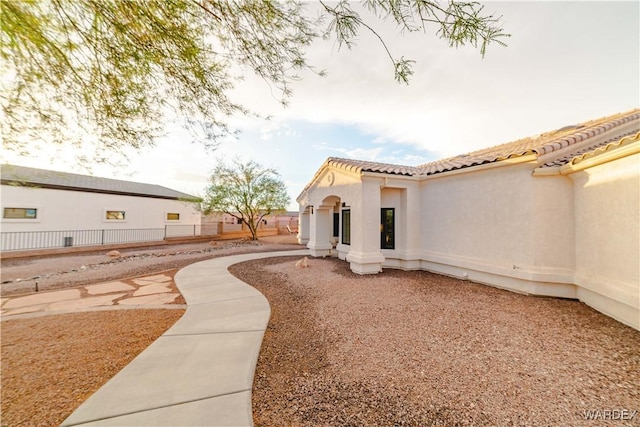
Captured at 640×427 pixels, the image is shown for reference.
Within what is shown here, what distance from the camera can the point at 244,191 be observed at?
2059cm

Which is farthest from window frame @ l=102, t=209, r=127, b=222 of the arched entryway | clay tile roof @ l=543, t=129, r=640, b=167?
clay tile roof @ l=543, t=129, r=640, b=167

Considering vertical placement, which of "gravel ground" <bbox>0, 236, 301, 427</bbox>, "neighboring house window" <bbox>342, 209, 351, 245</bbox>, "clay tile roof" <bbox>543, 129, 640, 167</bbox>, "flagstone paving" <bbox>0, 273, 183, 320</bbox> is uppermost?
"clay tile roof" <bbox>543, 129, 640, 167</bbox>

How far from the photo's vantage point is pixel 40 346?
366cm

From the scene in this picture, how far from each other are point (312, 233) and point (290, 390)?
34.4ft

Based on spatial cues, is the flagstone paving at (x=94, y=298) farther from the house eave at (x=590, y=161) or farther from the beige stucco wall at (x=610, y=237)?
the house eave at (x=590, y=161)

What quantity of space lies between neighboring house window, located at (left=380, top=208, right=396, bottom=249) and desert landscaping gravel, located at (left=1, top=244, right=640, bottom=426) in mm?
4015

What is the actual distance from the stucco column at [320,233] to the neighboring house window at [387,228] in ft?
12.0

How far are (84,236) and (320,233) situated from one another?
17309mm

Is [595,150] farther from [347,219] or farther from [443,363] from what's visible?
[347,219]

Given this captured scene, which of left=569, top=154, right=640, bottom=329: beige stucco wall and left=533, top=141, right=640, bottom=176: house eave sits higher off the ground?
left=533, top=141, right=640, bottom=176: house eave

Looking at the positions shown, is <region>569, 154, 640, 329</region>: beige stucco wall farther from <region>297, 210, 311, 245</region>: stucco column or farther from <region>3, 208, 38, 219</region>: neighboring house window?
<region>3, 208, 38, 219</region>: neighboring house window

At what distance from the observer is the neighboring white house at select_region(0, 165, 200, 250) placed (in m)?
13.9

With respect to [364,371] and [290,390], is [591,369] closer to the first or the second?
[364,371]

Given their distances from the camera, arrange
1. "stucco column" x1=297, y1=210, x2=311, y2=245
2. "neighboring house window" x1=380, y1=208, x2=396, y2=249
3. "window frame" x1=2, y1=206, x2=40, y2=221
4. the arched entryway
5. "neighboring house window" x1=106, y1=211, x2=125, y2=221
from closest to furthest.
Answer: "neighboring house window" x1=380, y1=208, x2=396, y2=249 → the arched entryway → "window frame" x1=2, y1=206, x2=40, y2=221 → "neighboring house window" x1=106, y1=211, x2=125, y2=221 → "stucco column" x1=297, y1=210, x2=311, y2=245
